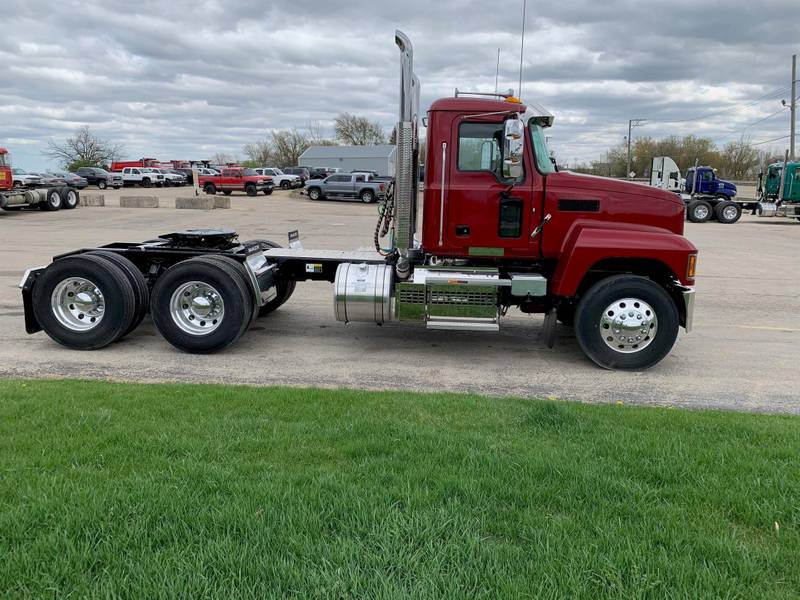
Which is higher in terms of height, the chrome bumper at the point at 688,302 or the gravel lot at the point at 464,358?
the chrome bumper at the point at 688,302

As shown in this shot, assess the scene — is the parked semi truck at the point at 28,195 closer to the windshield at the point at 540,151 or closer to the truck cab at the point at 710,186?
the windshield at the point at 540,151

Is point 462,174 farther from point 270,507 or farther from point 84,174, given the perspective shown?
point 84,174

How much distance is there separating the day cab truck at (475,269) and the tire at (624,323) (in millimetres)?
11

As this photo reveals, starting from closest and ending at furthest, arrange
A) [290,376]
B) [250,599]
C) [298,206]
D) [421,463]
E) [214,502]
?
[250,599]
[214,502]
[421,463]
[290,376]
[298,206]

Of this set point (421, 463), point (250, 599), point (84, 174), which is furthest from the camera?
point (84, 174)

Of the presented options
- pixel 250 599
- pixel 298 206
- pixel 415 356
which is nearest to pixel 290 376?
pixel 415 356

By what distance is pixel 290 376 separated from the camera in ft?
21.0

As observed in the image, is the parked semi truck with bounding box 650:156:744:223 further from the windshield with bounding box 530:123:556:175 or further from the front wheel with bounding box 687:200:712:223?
the windshield with bounding box 530:123:556:175

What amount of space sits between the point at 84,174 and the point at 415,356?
57.8 meters

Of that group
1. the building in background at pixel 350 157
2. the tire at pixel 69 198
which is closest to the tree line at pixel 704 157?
the building in background at pixel 350 157

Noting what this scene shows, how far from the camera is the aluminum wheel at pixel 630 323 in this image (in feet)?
22.0

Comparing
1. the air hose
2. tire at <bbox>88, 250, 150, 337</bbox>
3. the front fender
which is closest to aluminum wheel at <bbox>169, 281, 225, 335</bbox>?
tire at <bbox>88, 250, 150, 337</bbox>

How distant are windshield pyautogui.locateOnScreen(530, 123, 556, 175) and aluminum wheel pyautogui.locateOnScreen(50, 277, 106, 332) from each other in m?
5.11

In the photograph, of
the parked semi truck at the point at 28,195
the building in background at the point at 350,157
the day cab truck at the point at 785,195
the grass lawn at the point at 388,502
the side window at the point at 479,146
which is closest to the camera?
the grass lawn at the point at 388,502
